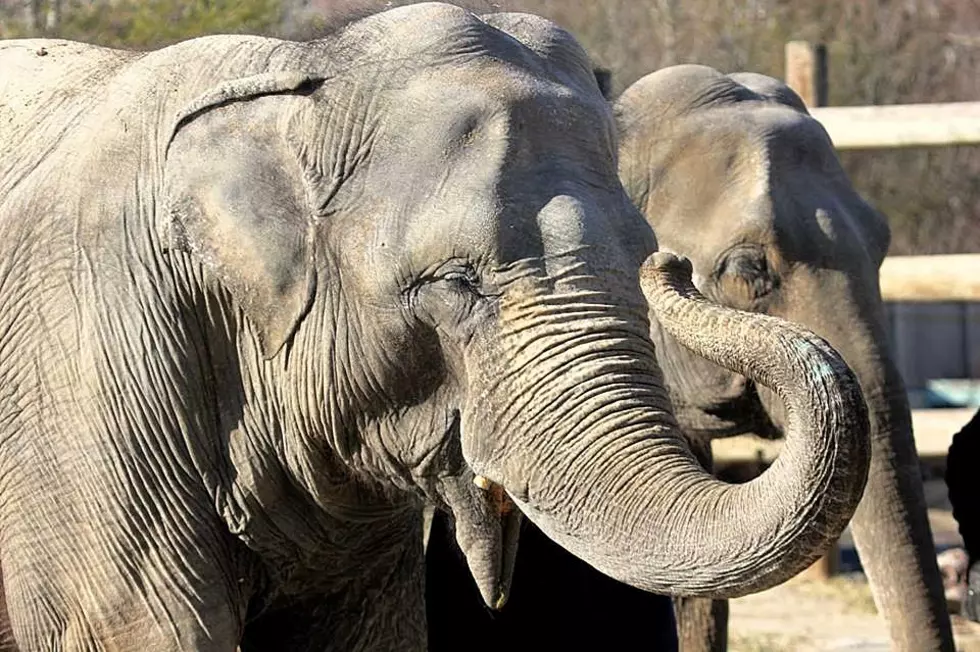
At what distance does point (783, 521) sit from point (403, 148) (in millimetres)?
872

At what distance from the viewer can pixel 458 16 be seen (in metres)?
3.16

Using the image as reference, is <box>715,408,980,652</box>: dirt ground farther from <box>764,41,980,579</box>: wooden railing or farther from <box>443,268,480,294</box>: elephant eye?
<box>443,268,480,294</box>: elephant eye

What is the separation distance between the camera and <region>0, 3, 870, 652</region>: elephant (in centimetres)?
287

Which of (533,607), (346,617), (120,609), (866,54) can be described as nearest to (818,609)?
(533,607)

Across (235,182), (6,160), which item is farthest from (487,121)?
(6,160)

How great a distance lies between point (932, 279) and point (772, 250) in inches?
116

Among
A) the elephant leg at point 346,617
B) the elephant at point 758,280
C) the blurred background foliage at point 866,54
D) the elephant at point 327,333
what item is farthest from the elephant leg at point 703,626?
the blurred background foliage at point 866,54

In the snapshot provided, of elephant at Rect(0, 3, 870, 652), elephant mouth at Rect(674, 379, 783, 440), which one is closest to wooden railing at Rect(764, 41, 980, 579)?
elephant mouth at Rect(674, 379, 783, 440)

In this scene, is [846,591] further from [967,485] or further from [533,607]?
[533,607]

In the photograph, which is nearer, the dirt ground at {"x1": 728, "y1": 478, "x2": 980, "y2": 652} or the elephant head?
the elephant head

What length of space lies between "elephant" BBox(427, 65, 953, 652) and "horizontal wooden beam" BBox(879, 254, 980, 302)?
96.3 inches

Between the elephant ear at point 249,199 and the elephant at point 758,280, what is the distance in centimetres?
161

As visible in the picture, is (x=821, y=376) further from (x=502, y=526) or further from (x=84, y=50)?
(x=84, y=50)

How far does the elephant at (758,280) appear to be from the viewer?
15.5 feet
